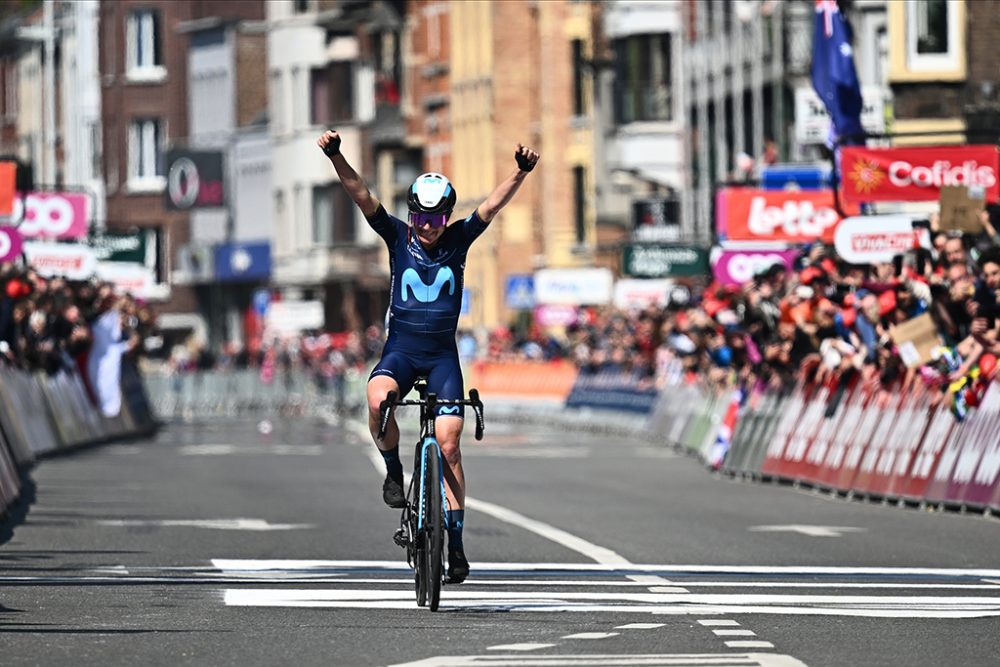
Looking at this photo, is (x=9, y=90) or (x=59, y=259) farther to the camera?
(x=9, y=90)

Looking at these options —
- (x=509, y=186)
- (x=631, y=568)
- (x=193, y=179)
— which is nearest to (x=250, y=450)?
(x=631, y=568)

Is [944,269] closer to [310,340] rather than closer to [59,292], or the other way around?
[59,292]

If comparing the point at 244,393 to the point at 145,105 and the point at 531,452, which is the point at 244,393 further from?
the point at 145,105

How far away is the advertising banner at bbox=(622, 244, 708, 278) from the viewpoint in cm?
4831

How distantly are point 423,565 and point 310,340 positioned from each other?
72.2m

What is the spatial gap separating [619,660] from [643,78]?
61.3 m

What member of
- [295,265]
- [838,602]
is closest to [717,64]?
[295,265]

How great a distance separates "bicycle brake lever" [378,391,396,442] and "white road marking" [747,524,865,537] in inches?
242

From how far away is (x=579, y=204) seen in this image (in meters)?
79.3

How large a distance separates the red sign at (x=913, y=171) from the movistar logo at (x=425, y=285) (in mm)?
15368

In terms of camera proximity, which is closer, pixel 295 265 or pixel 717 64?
pixel 717 64

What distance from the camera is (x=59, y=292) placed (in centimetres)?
4116

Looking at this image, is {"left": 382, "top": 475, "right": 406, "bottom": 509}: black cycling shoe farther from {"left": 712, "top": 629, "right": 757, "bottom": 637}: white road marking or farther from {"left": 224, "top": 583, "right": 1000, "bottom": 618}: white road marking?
{"left": 712, "top": 629, "right": 757, "bottom": 637}: white road marking

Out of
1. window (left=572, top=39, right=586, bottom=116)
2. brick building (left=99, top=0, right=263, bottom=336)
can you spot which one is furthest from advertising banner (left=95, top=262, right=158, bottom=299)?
brick building (left=99, top=0, right=263, bottom=336)
